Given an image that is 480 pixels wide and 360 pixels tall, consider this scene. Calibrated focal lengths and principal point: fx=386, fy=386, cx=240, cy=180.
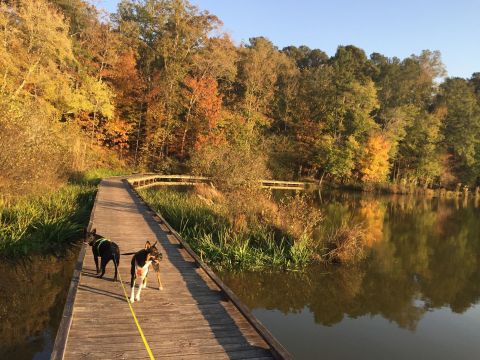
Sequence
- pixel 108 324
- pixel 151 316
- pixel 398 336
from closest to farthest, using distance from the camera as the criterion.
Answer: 1. pixel 108 324
2. pixel 151 316
3. pixel 398 336

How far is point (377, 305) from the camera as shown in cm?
1040

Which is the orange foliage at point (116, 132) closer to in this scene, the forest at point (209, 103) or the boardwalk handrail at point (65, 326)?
the forest at point (209, 103)

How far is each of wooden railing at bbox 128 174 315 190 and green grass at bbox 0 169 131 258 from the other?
10.7m

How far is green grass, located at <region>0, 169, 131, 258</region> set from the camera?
35.4 feet

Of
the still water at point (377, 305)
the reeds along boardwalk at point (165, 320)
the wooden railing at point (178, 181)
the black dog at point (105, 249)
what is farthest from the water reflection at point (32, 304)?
the wooden railing at point (178, 181)

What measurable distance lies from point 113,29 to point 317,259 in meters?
34.0

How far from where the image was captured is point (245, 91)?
45.4 metres

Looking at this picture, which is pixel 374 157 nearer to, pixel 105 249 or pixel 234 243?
pixel 234 243

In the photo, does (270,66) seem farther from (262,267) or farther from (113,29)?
(262,267)

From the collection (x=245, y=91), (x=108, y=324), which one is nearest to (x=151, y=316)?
(x=108, y=324)

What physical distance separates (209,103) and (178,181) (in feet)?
30.6

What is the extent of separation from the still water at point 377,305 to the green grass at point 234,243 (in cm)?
54

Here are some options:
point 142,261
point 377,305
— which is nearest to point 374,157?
point 377,305

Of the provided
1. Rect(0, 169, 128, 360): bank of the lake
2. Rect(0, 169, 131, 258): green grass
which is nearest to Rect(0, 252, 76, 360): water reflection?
Rect(0, 169, 128, 360): bank of the lake
